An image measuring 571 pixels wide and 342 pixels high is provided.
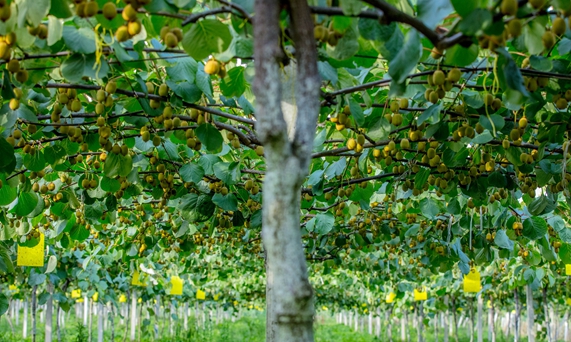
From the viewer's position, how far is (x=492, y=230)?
4.88m

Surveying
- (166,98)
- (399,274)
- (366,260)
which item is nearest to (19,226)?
(166,98)

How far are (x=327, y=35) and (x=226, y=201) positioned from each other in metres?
2.23

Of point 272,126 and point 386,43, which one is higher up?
point 386,43

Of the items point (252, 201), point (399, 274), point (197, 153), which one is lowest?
point (399, 274)

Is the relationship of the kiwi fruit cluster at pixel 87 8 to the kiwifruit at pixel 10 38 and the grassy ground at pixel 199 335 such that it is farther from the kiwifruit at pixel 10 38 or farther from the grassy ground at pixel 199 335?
the grassy ground at pixel 199 335

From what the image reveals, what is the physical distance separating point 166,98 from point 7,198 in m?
1.37

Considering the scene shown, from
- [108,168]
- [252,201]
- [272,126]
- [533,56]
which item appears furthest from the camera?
[252,201]

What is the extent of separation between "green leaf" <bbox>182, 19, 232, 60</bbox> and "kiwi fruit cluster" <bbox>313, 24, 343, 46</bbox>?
26 centimetres

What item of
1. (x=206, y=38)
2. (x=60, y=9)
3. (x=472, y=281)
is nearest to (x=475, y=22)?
(x=206, y=38)

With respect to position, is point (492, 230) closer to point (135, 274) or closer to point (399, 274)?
point (135, 274)

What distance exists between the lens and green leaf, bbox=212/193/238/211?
350 cm

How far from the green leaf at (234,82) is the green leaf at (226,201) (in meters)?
1.45

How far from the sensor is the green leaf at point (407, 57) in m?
1.35

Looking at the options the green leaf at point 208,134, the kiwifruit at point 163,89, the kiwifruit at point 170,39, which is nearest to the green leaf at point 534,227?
the green leaf at point 208,134
